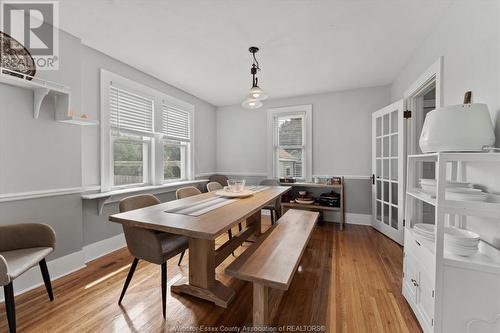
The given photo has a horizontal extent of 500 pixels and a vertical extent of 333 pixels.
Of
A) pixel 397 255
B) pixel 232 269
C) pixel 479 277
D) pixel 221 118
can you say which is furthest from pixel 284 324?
pixel 221 118

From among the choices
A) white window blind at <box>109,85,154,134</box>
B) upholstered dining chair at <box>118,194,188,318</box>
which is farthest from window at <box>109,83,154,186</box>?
upholstered dining chair at <box>118,194,188,318</box>

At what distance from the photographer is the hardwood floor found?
4.93ft

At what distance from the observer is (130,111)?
296 centimetres

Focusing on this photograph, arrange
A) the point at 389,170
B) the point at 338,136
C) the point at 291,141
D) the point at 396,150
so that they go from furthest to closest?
the point at 291,141
the point at 338,136
the point at 389,170
the point at 396,150

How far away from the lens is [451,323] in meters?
1.19

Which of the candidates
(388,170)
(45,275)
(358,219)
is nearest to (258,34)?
(388,170)

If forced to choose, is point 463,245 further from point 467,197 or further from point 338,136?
point 338,136

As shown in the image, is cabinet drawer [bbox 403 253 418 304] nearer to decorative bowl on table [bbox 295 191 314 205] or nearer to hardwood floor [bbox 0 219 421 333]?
hardwood floor [bbox 0 219 421 333]

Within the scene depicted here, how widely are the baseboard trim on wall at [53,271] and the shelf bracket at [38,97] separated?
1.43 metres

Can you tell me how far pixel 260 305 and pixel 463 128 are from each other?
5.57 ft

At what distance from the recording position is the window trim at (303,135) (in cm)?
418

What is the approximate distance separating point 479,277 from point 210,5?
8.57ft

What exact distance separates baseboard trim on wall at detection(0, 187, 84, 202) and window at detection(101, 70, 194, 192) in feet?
1.12

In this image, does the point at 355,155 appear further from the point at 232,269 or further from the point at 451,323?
the point at 232,269
